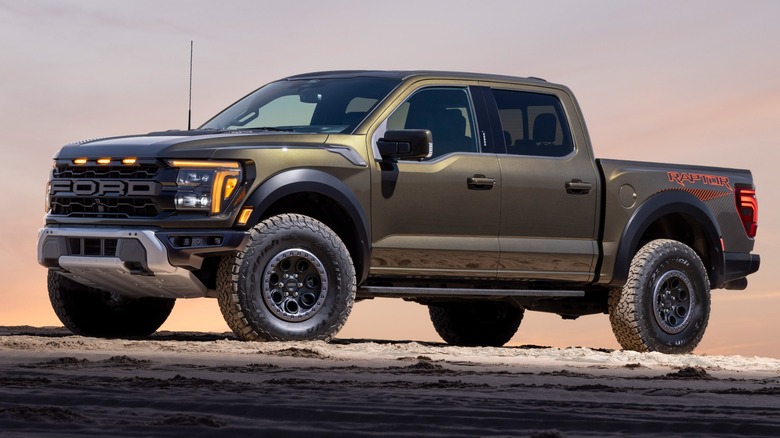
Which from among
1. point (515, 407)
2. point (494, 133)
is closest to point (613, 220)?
point (494, 133)

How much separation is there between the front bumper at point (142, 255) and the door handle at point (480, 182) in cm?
197

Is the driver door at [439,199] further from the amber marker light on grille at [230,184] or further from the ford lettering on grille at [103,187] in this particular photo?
the ford lettering on grille at [103,187]

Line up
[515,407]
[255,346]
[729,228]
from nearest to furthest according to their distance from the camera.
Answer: [515,407] < [255,346] < [729,228]

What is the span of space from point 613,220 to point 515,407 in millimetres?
5854

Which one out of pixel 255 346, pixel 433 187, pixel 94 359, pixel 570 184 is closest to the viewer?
pixel 94 359

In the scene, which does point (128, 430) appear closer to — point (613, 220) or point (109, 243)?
point (109, 243)

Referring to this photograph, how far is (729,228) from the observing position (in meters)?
12.5

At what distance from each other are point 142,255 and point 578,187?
12.6ft

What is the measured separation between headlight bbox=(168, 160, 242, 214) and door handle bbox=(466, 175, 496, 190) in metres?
1.99

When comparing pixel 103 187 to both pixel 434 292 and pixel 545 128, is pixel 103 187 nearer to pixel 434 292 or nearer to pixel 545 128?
pixel 434 292

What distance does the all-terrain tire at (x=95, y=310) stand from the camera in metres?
11.0

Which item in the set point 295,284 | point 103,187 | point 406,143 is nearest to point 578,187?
point 406,143

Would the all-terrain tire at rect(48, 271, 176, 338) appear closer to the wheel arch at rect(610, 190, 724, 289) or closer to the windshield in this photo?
the windshield

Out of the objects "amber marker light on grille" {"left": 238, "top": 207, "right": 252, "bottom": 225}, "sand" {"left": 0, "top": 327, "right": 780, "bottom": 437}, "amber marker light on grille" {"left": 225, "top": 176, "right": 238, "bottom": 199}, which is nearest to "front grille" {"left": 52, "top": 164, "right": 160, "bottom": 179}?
"amber marker light on grille" {"left": 225, "top": 176, "right": 238, "bottom": 199}
